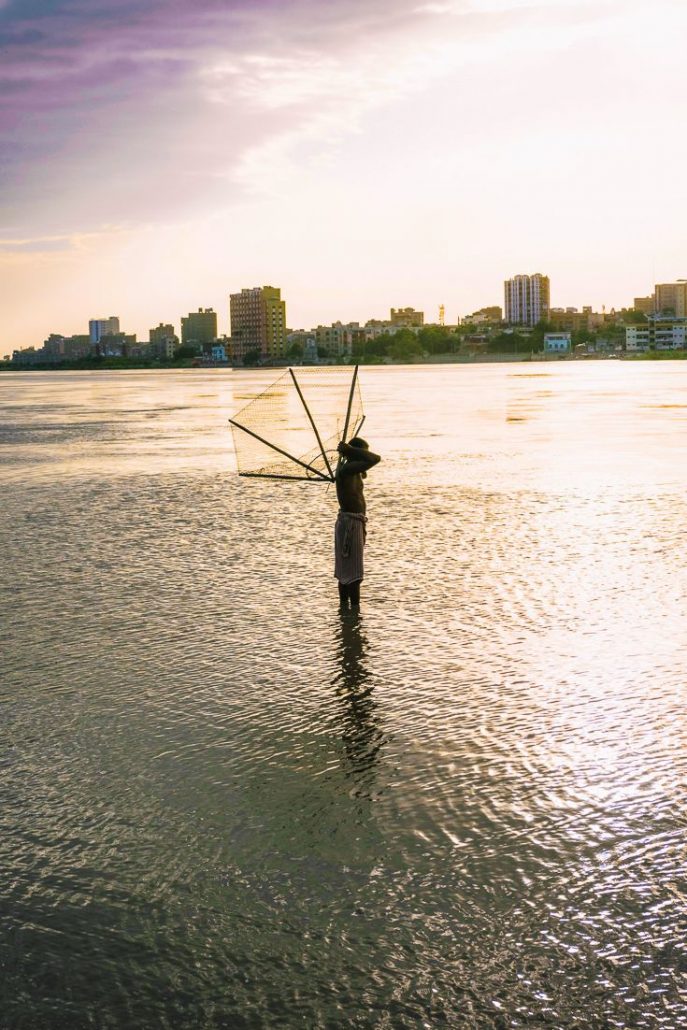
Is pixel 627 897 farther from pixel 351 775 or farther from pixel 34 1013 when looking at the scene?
pixel 34 1013

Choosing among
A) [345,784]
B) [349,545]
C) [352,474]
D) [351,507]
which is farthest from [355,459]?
[345,784]

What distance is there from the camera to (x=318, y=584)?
11.7 meters

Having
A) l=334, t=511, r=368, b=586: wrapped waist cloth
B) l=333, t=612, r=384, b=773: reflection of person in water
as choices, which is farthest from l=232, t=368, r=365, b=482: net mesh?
l=333, t=612, r=384, b=773: reflection of person in water

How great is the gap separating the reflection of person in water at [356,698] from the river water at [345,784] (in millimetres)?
31

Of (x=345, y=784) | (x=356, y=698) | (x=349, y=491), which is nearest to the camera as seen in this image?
(x=345, y=784)

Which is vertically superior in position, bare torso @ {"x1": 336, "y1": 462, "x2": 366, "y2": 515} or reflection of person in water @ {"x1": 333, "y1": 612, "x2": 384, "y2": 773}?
bare torso @ {"x1": 336, "y1": 462, "x2": 366, "y2": 515}

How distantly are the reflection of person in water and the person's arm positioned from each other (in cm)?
128

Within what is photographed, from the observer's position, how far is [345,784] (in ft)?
20.2

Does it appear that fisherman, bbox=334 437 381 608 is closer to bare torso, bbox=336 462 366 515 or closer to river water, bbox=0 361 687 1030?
bare torso, bbox=336 462 366 515

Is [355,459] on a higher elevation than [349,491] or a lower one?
higher

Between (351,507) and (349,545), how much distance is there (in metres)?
0.37

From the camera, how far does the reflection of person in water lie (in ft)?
22.0


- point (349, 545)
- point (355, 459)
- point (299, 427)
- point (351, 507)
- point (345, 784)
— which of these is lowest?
point (345, 784)

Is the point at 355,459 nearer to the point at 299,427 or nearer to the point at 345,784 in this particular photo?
the point at 299,427
